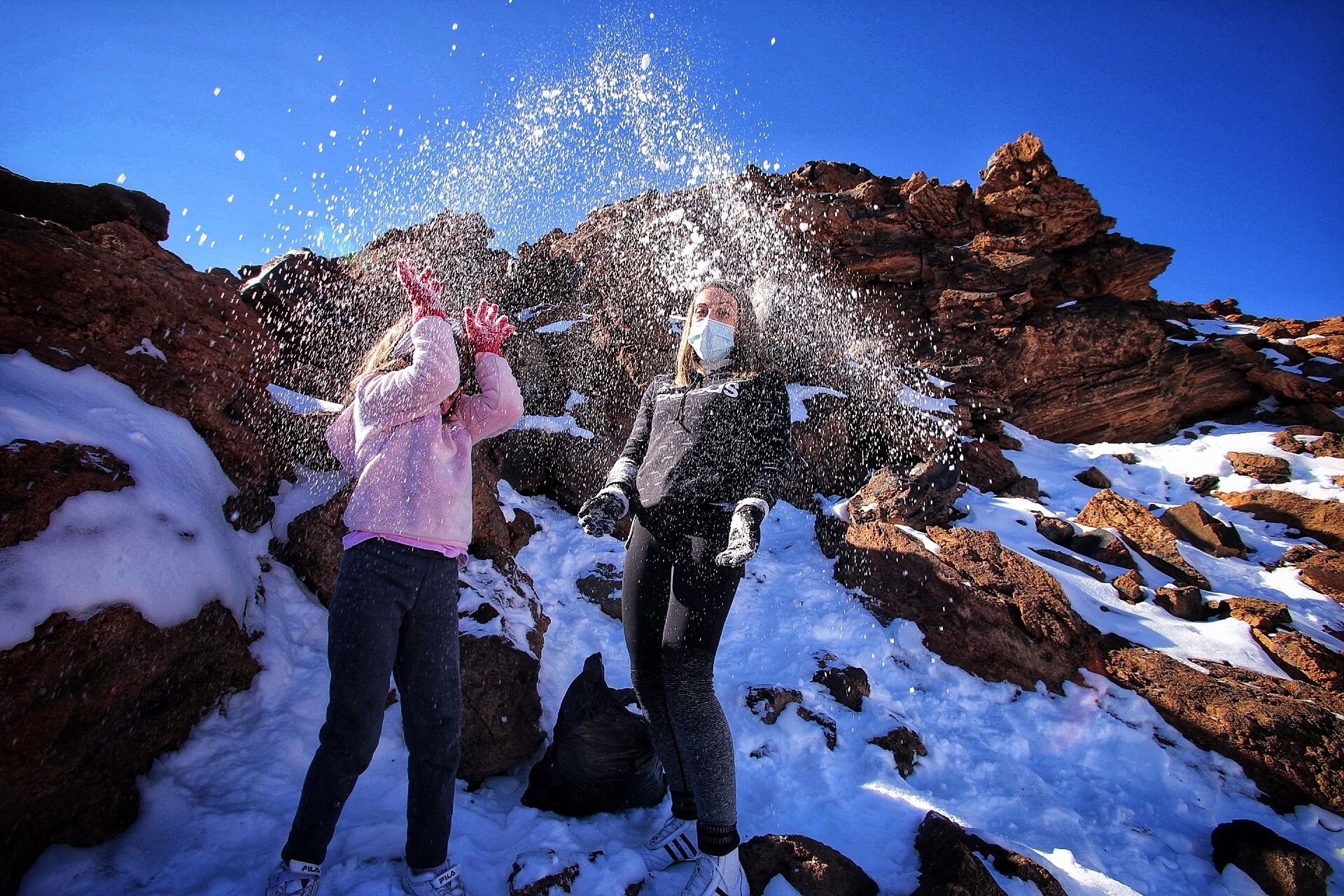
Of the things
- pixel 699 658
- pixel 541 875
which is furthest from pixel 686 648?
pixel 541 875

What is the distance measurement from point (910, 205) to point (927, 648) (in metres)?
18.3

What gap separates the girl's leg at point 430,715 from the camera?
6.10 ft

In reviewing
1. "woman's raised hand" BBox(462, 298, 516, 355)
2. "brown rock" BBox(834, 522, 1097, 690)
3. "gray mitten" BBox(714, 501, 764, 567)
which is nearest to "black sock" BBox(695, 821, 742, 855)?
"gray mitten" BBox(714, 501, 764, 567)

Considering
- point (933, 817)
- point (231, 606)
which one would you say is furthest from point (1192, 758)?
point (231, 606)

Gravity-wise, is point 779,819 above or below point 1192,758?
below

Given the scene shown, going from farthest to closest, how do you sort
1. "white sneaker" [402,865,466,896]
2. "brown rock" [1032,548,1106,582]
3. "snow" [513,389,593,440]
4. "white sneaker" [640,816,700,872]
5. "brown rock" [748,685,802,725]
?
"snow" [513,389,593,440] < "brown rock" [1032,548,1106,582] < "brown rock" [748,685,802,725] < "white sneaker" [640,816,700,872] < "white sneaker" [402,865,466,896]

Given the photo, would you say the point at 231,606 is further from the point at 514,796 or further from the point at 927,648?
the point at 927,648

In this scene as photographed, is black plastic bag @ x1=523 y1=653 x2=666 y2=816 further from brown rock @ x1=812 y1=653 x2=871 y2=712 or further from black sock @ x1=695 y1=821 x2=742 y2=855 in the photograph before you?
brown rock @ x1=812 y1=653 x2=871 y2=712

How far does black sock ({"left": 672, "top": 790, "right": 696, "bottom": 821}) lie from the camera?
7.43 ft

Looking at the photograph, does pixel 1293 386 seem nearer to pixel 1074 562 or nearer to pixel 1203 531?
Answer: pixel 1203 531

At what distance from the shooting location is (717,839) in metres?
1.98

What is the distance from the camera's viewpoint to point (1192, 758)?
3564mm

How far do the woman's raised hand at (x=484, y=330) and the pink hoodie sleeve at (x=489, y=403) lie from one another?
0.17 ft

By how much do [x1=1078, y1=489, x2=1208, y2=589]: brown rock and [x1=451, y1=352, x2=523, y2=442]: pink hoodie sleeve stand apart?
288 inches
